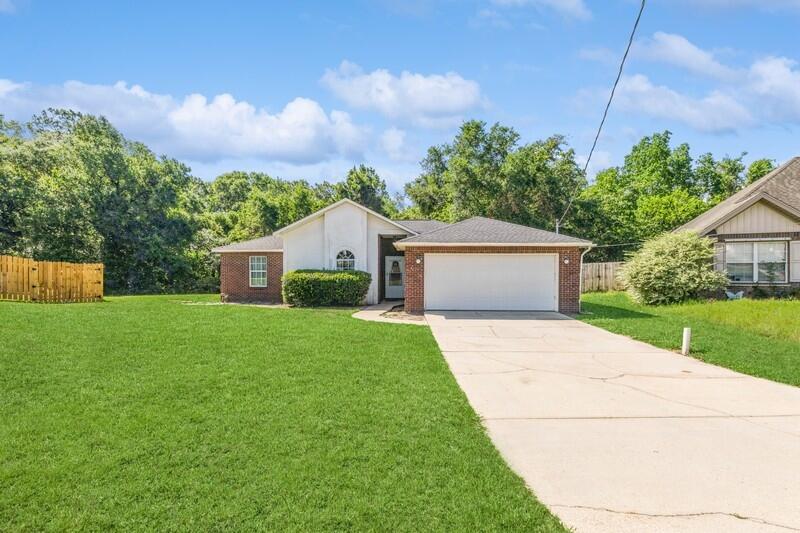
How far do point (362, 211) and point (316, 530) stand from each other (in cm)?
1668

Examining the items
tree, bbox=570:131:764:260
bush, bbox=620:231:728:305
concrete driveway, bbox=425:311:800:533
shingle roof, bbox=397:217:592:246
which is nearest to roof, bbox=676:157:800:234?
bush, bbox=620:231:728:305

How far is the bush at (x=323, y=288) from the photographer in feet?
57.7

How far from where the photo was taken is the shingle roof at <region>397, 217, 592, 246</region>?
15391 mm

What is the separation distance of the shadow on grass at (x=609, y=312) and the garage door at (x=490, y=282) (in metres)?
1.26

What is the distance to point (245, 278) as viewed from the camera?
21.0 meters

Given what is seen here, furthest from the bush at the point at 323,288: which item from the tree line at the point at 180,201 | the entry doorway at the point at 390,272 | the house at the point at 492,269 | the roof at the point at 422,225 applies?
the tree line at the point at 180,201

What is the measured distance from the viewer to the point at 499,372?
25.3 ft

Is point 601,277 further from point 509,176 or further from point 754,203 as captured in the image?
point 509,176

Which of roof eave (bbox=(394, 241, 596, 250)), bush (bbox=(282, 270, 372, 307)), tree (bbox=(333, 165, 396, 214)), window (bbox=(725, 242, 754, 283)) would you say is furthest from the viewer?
tree (bbox=(333, 165, 396, 214))

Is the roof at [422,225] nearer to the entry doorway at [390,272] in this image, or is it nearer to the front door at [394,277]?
the entry doorway at [390,272]

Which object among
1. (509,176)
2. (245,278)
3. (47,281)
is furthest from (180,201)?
(509,176)

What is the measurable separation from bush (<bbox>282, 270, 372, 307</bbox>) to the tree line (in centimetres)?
1285

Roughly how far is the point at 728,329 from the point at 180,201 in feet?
96.7

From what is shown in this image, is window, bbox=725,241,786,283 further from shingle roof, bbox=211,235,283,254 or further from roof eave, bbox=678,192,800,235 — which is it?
shingle roof, bbox=211,235,283,254
